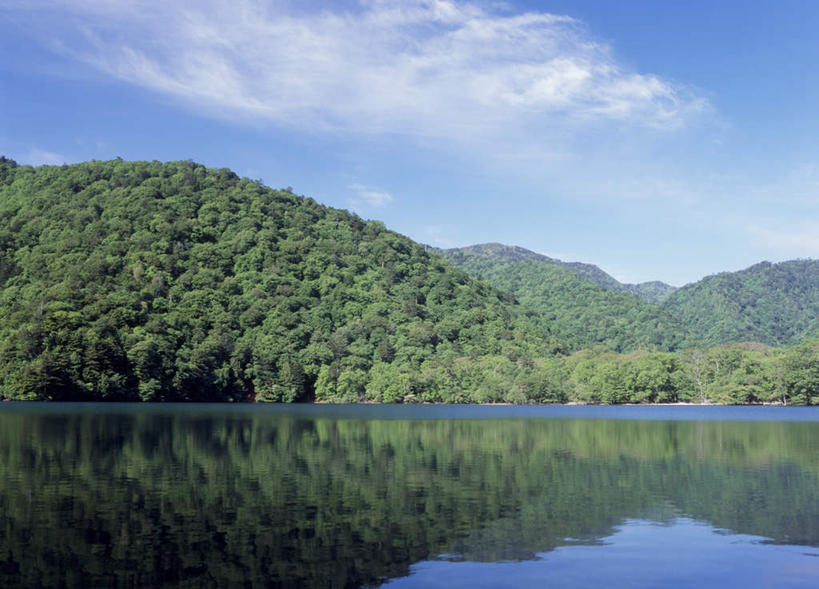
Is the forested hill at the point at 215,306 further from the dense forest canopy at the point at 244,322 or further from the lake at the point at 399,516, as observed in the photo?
the lake at the point at 399,516

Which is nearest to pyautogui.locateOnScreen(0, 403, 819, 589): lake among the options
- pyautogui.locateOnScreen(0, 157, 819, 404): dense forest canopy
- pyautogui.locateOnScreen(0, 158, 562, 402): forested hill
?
pyautogui.locateOnScreen(0, 158, 562, 402): forested hill

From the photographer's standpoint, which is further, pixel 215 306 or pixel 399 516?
pixel 215 306

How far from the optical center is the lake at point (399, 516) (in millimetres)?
15805

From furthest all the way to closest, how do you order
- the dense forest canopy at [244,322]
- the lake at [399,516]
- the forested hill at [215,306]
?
the dense forest canopy at [244,322]
the forested hill at [215,306]
the lake at [399,516]

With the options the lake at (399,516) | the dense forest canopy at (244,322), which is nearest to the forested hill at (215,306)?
the dense forest canopy at (244,322)

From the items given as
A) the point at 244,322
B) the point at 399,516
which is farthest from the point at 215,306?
the point at 399,516

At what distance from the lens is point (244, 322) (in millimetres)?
147000

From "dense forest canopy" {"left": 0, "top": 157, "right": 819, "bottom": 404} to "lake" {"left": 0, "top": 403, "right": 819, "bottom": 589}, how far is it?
82042 mm

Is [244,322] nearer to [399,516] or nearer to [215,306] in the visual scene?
[215,306]

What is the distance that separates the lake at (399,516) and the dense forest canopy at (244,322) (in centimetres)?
8204

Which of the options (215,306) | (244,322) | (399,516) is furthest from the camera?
(215,306)

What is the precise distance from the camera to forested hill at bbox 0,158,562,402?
116188mm

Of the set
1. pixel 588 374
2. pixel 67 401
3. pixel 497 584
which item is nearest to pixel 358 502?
pixel 497 584

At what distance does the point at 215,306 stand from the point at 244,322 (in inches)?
274
